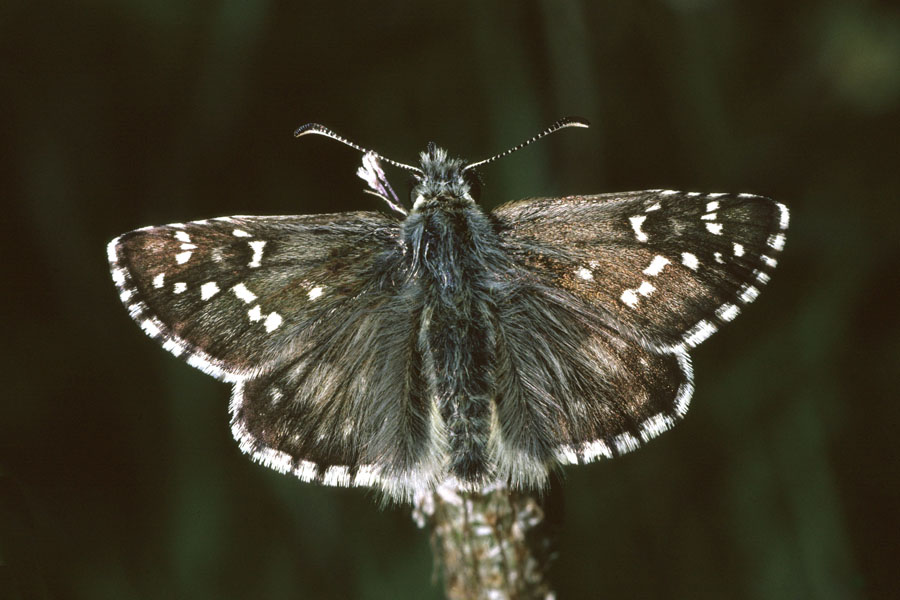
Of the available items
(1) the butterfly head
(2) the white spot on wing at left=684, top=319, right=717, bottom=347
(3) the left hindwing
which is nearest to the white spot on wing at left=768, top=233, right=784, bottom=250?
(3) the left hindwing

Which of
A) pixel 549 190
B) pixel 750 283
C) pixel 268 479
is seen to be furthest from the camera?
pixel 549 190

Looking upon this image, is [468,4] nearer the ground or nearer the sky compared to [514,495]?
nearer the sky

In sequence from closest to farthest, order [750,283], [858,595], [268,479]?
[750,283]
[858,595]
[268,479]

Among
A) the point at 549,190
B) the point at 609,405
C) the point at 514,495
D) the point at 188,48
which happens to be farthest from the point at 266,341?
the point at 188,48

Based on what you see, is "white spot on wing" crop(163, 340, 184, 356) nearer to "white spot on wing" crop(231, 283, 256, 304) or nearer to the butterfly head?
"white spot on wing" crop(231, 283, 256, 304)

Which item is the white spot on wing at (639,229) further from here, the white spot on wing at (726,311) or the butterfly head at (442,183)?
the butterfly head at (442,183)

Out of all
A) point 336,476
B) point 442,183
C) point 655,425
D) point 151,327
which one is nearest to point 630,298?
point 655,425

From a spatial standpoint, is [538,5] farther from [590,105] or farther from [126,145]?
[126,145]
